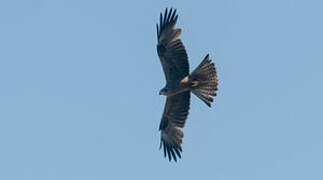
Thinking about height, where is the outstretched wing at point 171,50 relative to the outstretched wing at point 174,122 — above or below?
above

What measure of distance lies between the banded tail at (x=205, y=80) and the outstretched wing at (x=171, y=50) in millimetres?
345

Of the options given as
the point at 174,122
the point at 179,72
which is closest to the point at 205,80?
the point at 179,72

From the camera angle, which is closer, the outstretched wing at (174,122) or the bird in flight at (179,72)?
the bird in flight at (179,72)

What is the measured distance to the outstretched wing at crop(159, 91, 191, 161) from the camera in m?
17.5

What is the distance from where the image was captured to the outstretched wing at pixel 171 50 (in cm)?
1670

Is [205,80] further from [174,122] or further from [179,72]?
[174,122]

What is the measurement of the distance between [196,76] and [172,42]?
3.29 feet

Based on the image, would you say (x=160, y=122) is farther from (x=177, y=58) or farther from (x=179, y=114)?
(x=177, y=58)

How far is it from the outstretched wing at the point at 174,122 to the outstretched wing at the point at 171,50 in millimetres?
676

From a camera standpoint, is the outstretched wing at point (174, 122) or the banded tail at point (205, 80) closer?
the banded tail at point (205, 80)

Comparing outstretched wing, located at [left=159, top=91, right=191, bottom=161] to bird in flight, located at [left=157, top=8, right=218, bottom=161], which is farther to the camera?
outstretched wing, located at [left=159, top=91, right=191, bottom=161]

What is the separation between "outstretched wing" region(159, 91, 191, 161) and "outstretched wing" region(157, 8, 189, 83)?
676 millimetres

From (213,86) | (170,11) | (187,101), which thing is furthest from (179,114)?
(170,11)

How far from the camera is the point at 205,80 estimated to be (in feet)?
54.1
